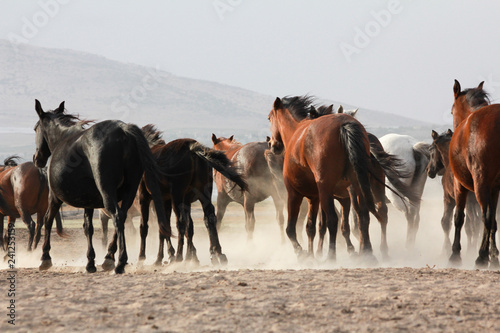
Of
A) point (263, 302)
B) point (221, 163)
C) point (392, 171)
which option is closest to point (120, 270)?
point (221, 163)

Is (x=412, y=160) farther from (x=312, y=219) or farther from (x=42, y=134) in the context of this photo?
(x=42, y=134)

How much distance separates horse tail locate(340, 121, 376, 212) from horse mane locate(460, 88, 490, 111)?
6.60 ft

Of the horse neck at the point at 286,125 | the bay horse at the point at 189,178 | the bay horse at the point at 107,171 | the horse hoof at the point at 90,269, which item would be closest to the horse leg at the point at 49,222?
the bay horse at the point at 107,171

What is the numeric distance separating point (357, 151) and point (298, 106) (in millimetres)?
2430

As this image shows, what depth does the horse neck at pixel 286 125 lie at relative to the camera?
10.5 meters

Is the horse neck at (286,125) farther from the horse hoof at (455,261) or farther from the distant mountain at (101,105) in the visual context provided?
the distant mountain at (101,105)

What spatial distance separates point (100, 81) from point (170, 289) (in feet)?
626

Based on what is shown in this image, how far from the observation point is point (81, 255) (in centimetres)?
1477

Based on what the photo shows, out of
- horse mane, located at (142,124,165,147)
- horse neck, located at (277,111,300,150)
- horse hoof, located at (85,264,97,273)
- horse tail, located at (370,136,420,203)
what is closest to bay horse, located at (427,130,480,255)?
horse tail, located at (370,136,420,203)

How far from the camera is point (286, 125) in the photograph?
10523 millimetres

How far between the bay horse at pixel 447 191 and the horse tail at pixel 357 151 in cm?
375

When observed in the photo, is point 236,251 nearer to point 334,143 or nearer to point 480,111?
point 334,143

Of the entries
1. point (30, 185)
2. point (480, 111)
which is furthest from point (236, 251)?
point (480, 111)

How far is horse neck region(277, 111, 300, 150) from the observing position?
34.3ft
